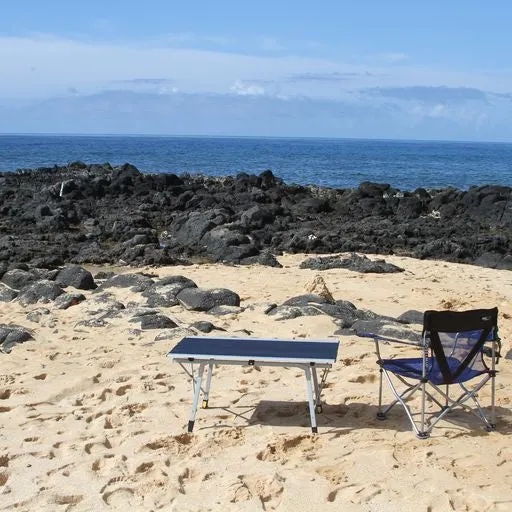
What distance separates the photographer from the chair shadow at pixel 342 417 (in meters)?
5.95

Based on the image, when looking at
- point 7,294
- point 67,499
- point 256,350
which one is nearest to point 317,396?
point 256,350

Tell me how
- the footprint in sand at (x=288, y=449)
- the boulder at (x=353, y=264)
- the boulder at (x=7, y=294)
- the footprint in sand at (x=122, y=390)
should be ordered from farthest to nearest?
the boulder at (x=353, y=264)
the boulder at (x=7, y=294)
the footprint in sand at (x=122, y=390)
the footprint in sand at (x=288, y=449)

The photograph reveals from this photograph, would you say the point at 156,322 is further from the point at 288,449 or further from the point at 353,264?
the point at 353,264

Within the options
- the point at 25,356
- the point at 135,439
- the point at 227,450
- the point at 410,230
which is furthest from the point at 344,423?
the point at 410,230

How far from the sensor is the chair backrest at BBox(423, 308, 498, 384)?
555 centimetres

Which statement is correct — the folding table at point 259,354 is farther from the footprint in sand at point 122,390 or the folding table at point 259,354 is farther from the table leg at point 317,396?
the footprint in sand at point 122,390

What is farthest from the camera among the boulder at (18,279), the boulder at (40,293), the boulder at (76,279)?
the boulder at (18,279)

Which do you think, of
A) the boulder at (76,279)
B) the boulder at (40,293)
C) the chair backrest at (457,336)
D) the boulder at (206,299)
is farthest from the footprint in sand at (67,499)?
the boulder at (76,279)

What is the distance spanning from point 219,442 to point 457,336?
189 centimetres

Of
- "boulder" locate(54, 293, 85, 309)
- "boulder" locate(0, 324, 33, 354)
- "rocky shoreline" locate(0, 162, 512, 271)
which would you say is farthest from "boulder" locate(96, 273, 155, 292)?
"boulder" locate(0, 324, 33, 354)

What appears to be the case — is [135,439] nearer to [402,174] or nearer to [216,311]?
[216,311]

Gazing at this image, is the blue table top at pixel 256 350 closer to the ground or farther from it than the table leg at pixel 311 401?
farther from it

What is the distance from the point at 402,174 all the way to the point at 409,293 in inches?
1917

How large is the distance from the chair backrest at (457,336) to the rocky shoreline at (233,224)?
396 inches
